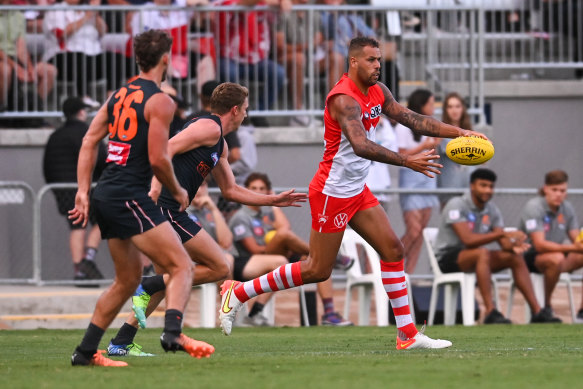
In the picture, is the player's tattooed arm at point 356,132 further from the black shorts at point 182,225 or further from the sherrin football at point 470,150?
the black shorts at point 182,225

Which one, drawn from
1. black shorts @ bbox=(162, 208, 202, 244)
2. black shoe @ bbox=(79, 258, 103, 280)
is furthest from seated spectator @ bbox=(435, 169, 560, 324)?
black shorts @ bbox=(162, 208, 202, 244)

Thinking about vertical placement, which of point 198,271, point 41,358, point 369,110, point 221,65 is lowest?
point 41,358

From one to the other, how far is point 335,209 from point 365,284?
535 centimetres

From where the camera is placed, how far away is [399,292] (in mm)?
9758

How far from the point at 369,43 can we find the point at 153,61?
2.26 metres

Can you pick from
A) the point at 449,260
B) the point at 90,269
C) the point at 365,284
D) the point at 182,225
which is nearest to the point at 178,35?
the point at 90,269

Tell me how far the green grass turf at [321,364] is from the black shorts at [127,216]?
91 centimetres

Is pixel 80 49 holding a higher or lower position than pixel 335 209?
higher

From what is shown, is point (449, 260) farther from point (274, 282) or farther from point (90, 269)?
point (274, 282)

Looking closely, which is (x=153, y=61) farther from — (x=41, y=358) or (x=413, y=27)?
(x=413, y=27)

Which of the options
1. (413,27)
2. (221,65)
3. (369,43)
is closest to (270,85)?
(221,65)

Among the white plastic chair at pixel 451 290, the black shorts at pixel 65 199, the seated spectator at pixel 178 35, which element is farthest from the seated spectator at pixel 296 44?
the black shorts at pixel 65 199

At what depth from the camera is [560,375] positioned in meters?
7.54

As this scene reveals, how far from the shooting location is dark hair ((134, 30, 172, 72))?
25.9ft
